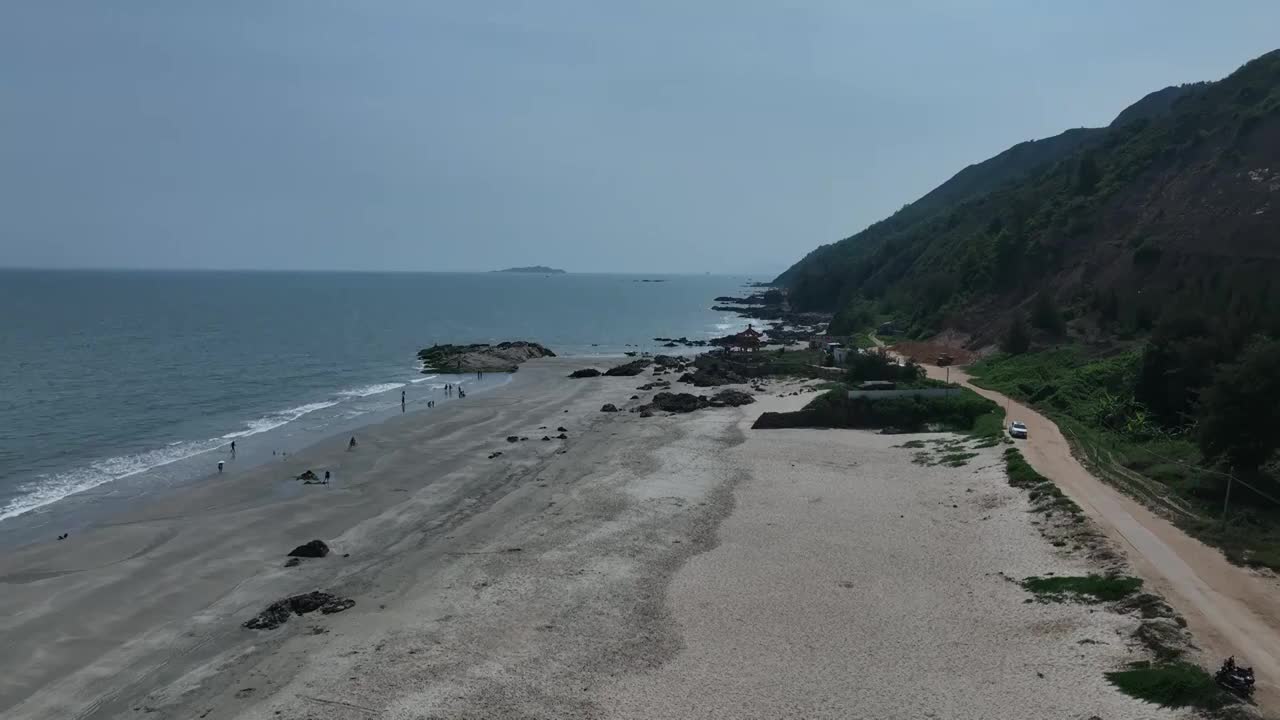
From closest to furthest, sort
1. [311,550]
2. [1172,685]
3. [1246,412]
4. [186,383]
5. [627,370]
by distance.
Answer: [1172,685]
[1246,412]
[311,550]
[186,383]
[627,370]

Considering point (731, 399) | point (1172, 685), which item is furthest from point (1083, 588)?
point (731, 399)

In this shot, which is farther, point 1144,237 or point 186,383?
point 186,383

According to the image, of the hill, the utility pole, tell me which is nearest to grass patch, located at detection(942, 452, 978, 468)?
the utility pole

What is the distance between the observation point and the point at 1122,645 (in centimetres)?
1858

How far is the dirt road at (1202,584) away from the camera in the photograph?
675 inches

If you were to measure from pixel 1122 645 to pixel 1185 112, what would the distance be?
295ft

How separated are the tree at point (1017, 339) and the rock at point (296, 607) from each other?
52.3 metres

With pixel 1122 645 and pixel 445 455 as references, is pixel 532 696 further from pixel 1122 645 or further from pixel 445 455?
pixel 445 455

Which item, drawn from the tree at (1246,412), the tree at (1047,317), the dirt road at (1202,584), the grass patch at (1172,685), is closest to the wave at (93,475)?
the grass patch at (1172,685)

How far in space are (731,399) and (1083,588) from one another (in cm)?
3926

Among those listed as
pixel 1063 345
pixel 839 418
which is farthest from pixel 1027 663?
pixel 1063 345

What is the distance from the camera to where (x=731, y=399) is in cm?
6041

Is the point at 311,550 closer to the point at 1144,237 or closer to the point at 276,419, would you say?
the point at 276,419

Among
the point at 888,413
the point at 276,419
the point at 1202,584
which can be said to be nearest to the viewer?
the point at 1202,584
